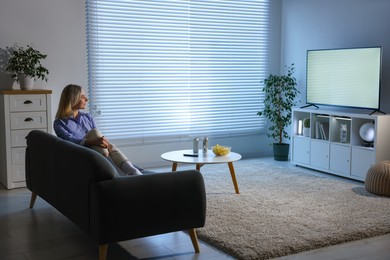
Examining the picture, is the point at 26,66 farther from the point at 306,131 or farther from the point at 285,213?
the point at 306,131

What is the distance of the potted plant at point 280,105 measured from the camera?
690 cm

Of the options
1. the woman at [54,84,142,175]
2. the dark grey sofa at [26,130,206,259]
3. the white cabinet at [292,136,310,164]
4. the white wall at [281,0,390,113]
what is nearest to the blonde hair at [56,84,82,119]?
the woman at [54,84,142,175]

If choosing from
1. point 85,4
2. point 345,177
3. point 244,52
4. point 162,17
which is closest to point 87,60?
point 85,4

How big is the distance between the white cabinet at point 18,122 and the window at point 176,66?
845 mm

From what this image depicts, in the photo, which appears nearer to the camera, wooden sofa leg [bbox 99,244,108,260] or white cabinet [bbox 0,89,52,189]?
wooden sofa leg [bbox 99,244,108,260]

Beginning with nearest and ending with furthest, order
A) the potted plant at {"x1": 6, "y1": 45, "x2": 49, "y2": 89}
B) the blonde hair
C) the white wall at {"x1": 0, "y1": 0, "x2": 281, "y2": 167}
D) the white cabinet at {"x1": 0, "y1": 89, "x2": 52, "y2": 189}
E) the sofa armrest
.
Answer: the sofa armrest < the blonde hair < the white cabinet at {"x1": 0, "y1": 89, "x2": 52, "y2": 189} < the potted plant at {"x1": 6, "y1": 45, "x2": 49, "y2": 89} < the white wall at {"x1": 0, "y1": 0, "x2": 281, "y2": 167}

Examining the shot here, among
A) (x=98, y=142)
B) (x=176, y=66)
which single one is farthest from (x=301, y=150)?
(x=98, y=142)

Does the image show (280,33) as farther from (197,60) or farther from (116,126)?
(116,126)

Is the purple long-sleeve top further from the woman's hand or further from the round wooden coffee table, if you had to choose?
the round wooden coffee table

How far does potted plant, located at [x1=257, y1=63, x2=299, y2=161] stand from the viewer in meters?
6.90

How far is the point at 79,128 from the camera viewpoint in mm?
4520

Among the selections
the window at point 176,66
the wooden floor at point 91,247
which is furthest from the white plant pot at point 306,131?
the wooden floor at point 91,247

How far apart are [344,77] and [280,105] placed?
119cm

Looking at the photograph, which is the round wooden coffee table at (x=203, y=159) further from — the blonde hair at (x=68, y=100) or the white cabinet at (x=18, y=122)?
the white cabinet at (x=18, y=122)
